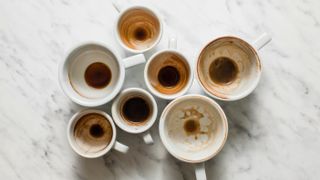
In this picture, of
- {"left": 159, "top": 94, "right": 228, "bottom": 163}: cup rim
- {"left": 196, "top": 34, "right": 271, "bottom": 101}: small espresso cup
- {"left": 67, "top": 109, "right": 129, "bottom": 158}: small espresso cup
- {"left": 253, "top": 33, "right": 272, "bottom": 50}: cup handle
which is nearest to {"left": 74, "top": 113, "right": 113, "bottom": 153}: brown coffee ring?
{"left": 67, "top": 109, "right": 129, "bottom": 158}: small espresso cup

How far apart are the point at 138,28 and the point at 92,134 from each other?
25 centimetres

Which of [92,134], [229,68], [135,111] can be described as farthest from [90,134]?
[229,68]

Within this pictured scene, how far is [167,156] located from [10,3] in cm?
48

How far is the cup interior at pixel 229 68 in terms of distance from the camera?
0.86 meters

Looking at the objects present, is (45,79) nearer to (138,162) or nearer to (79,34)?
(79,34)

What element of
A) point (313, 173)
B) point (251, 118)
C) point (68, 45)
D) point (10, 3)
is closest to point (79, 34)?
point (68, 45)

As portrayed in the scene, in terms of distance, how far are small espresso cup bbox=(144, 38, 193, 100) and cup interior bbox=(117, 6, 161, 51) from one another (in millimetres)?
35

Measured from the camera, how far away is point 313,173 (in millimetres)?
911

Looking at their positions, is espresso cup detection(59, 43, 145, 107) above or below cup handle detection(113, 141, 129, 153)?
above

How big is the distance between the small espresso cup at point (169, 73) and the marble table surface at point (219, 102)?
4 centimetres

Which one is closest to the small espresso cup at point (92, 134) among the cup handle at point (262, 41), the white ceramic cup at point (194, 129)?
the white ceramic cup at point (194, 129)

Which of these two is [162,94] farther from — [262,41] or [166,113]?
[262,41]

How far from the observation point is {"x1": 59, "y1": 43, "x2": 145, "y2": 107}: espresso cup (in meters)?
0.83

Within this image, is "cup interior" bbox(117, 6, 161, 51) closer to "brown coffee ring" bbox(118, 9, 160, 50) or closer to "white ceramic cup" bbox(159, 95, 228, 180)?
"brown coffee ring" bbox(118, 9, 160, 50)
